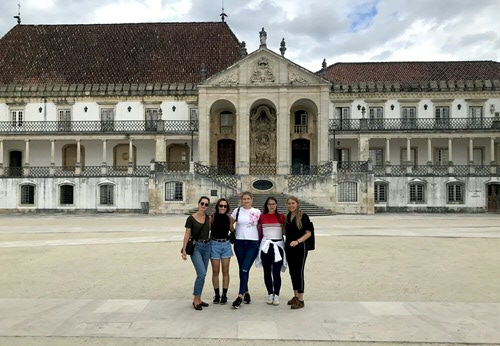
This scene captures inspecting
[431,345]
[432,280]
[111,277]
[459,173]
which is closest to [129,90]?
[459,173]

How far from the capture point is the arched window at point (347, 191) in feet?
94.5

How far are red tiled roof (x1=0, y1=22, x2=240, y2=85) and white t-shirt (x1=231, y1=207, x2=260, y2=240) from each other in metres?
31.0

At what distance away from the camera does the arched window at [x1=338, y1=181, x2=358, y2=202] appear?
94.5ft

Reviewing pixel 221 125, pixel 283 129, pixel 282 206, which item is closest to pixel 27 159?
pixel 221 125

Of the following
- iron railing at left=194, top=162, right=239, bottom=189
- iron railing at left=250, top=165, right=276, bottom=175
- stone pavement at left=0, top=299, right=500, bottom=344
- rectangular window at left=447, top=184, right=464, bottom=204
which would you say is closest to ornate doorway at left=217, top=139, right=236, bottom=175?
iron railing at left=250, top=165, right=276, bottom=175

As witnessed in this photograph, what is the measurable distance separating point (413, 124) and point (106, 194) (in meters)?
23.2

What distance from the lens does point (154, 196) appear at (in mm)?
28922

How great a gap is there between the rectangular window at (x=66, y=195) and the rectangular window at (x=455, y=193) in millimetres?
26031

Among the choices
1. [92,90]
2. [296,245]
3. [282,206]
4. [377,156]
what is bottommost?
[282,206]

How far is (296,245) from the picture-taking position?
22.2 feet

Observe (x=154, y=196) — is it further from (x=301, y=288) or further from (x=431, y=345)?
(x=431, y=345)

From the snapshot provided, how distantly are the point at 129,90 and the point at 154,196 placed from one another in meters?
11.0

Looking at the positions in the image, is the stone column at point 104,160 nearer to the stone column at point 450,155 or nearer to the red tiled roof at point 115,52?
the red tiled roof at point 115,52

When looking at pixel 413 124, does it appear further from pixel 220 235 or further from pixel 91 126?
pixel 220 235
